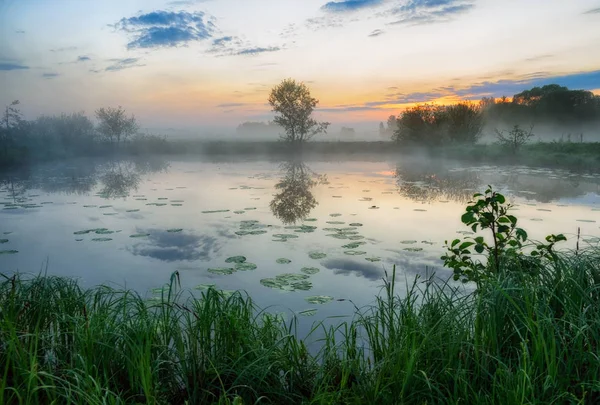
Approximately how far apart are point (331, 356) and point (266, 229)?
498 cm

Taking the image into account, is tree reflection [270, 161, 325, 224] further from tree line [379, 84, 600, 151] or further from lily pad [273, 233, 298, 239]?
tree line [379, 84, 600, 151]

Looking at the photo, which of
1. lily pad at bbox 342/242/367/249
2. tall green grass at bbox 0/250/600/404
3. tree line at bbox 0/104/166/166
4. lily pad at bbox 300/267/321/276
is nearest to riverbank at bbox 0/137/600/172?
tree line at bbox 0/104/166/166

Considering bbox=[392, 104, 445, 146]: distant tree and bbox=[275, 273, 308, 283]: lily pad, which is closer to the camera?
bbox=[275, 273, 308, 283]: lily pad

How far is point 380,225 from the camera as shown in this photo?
25.1 ft

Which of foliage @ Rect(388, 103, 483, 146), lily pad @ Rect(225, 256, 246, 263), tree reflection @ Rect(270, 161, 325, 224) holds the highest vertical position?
foliage @ Rect(388, 103, 483, 146)

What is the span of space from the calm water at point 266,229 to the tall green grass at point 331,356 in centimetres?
74

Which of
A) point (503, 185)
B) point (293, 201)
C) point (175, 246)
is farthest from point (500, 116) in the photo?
point (175, 246)

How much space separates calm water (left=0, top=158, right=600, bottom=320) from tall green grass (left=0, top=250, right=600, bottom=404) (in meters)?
0.74

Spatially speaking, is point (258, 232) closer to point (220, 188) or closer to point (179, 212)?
point (179, 212)

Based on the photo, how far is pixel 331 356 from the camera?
2529 mm

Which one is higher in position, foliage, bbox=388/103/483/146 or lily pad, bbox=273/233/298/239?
foliage, bbox=388/103/483/146

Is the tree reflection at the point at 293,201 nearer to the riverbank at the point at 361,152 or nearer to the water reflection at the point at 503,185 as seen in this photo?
the water reflection at the point at 503,185

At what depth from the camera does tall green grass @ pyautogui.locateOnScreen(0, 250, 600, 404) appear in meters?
1.99

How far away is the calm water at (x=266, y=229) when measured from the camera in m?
4.93
